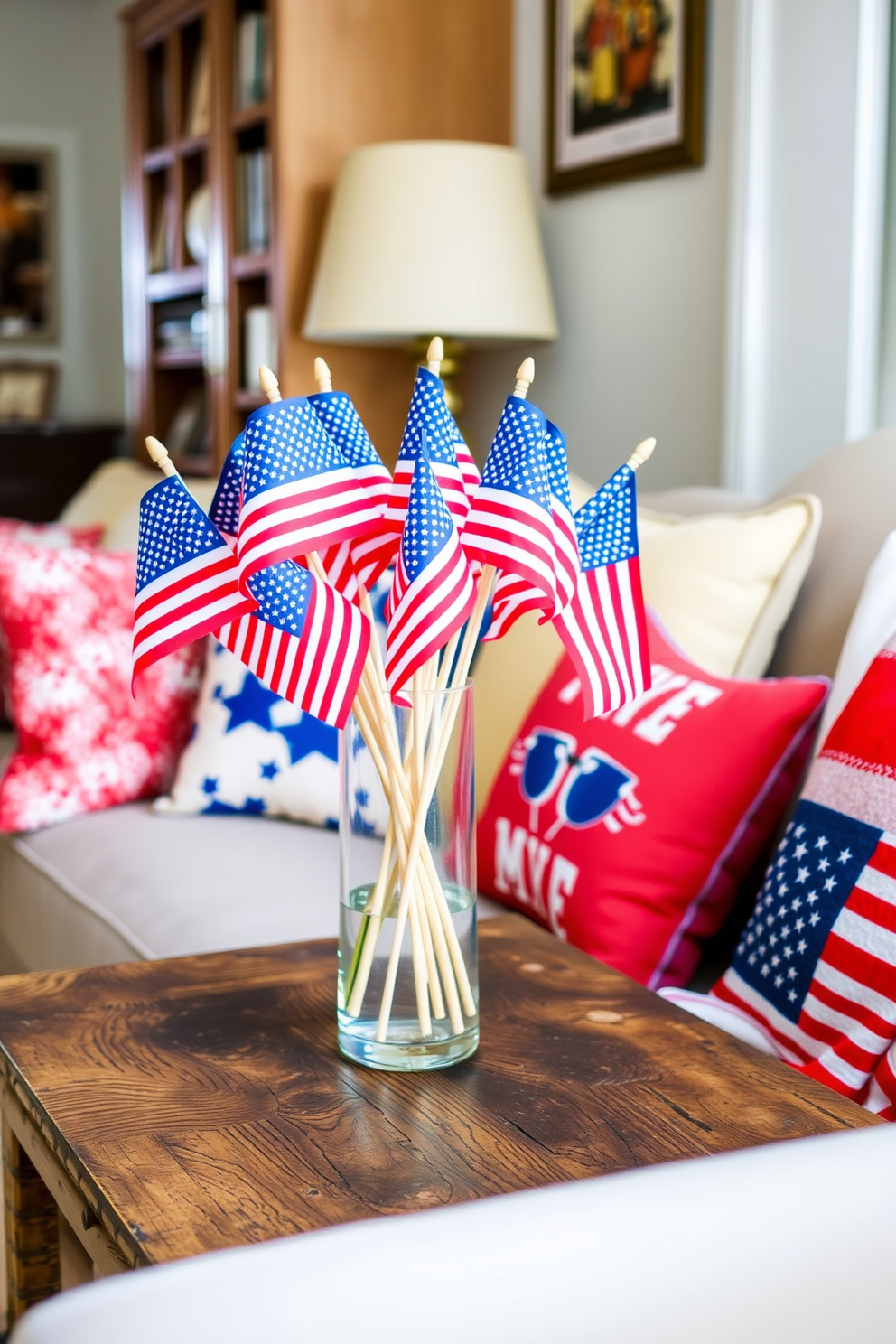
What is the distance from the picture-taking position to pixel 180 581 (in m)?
0.88

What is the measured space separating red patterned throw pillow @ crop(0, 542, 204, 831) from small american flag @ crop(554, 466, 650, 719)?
1137 millimetres

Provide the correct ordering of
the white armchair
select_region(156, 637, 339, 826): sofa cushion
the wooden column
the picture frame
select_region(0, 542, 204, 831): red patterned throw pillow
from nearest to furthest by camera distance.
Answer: the white armchair
the wooden column
select_region(156, 637, 339, 826): sofa cushion
select_region(0, 542, 204, 831): red patterned throw pillow
the picture frame

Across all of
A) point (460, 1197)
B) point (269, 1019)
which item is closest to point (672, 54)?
point (269, 1019)

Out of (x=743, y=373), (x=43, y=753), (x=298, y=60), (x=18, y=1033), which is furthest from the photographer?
(x=298, y=60)

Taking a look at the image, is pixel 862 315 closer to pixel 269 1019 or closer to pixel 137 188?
pixel 269 1019

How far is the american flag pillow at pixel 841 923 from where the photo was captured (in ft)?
3.19

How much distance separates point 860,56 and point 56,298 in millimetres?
3717

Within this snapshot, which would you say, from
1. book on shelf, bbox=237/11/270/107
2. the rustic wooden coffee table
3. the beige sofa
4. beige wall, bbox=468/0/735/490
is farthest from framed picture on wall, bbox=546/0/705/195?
the rustic wooden coffee table

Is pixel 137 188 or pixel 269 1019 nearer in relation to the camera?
pixel 269 1019

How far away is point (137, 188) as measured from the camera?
13.1 feet

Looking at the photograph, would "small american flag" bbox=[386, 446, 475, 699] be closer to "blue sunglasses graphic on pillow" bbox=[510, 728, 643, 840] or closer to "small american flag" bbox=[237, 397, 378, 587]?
"small american flag" bbox=[237, 397, 378, 587]

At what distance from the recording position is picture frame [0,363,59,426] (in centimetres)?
A: 481

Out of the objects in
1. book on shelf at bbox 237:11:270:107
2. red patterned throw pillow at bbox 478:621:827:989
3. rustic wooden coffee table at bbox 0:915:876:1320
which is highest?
book on shelf at bbox 237:11:270:107

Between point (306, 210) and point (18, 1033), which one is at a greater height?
point (306, 210)
